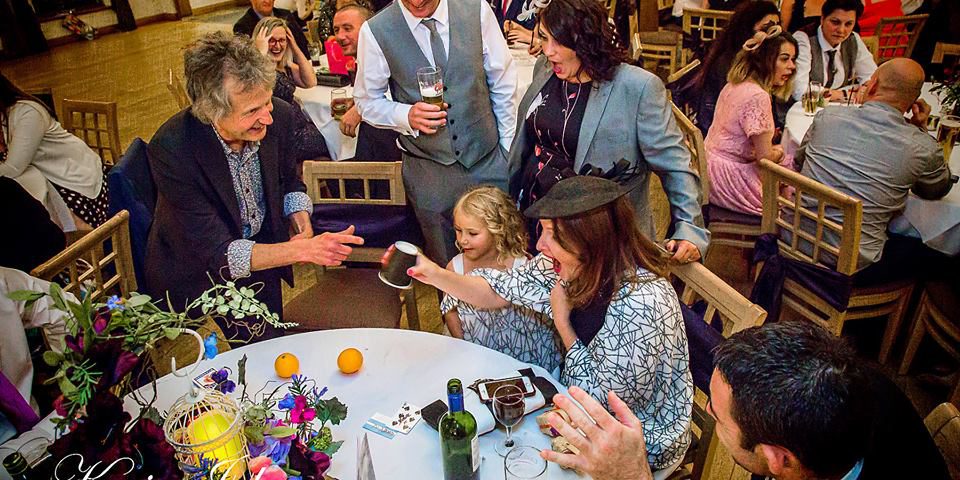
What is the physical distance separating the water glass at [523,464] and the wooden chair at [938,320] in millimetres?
1904

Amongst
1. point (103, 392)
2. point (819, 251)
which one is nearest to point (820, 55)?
point (819, 251)

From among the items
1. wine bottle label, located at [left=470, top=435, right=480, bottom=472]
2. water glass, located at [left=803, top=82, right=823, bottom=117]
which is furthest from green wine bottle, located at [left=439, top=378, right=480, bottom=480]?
water glass, located at [left=803, top=82, right=823, bottom=117]

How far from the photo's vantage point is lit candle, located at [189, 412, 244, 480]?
1338 millimetres

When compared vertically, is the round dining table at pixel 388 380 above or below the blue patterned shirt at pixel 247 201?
below

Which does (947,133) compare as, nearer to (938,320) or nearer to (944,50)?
(938,320)

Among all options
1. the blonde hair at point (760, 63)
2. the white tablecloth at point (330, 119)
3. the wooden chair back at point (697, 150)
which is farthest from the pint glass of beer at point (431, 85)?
the blonde hair at point (760, 63)

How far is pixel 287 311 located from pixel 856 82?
368 cm

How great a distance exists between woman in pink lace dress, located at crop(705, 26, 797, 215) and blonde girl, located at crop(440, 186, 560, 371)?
4.82 feet

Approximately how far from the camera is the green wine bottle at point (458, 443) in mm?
1567

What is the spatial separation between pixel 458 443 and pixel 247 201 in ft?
4.84

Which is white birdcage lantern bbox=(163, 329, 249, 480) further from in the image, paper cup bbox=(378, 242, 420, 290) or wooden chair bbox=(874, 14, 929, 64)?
wooden chair bbox=(874, 14, 929, 64)

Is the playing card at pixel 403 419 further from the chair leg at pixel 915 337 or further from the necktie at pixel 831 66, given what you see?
the necktie at pixel 831 66

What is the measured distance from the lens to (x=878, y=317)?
3.33 m

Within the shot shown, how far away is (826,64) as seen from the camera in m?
4.38
